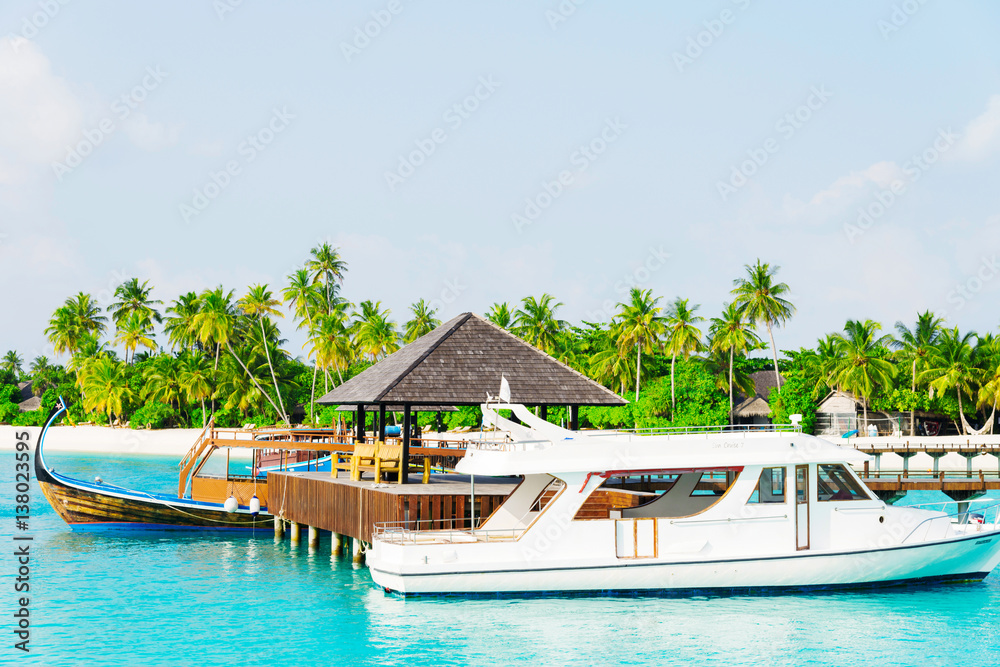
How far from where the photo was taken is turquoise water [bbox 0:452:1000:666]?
48.0ft

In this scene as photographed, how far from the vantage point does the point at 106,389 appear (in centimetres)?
7738

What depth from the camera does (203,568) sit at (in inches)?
861

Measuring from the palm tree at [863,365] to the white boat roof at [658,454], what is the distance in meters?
43.4

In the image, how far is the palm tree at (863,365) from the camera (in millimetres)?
58875

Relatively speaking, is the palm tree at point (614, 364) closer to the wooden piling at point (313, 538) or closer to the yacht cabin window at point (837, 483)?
the wooden piling at point (313, 538)

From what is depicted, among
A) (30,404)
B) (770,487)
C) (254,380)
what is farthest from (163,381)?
(770,487)

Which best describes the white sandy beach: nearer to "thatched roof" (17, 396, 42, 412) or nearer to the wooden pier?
"thatched roof" (17, 396, 42, 412)

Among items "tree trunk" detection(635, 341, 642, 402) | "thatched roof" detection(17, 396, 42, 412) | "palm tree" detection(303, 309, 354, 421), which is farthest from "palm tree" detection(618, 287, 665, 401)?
"thatched roof" detection(17, 396, 42, 412)

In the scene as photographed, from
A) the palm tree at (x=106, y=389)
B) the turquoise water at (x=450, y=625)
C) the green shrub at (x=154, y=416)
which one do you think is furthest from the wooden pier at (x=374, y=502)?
the palm tree at (x=106, y=389)

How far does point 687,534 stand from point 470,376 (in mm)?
7659

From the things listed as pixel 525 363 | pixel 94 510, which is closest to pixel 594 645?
pixel 525 363

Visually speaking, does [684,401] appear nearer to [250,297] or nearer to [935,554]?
[250,297]

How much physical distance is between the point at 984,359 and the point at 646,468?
49.8 meters

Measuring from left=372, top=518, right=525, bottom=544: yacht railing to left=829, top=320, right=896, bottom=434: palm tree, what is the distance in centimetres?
4527
